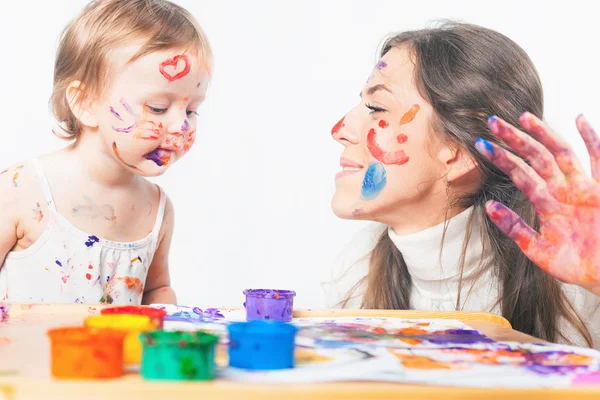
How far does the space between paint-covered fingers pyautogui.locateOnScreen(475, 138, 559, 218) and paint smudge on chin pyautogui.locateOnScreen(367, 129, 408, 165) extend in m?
0.38

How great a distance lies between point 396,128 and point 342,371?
2.85ft

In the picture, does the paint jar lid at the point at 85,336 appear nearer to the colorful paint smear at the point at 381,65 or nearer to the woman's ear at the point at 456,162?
the woman's ear at the point at 456,162

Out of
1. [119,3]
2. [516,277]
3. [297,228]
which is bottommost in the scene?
[516,277]

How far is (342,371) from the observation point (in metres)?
0.74

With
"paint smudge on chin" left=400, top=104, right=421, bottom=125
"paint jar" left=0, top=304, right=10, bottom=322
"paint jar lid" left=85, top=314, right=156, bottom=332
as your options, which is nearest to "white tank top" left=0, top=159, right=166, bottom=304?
"paint jar" left=0, top=304, right=10, bottom=322

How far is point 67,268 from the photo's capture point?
63.7 inches

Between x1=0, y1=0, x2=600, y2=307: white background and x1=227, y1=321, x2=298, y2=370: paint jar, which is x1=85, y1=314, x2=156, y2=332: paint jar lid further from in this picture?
x1=0, y1=0, x2=600, y2=307: white background

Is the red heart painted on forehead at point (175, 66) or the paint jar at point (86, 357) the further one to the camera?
the red heart painted on forehead at point (175, 66)

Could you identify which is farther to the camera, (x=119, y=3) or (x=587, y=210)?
(x=119, y=3)

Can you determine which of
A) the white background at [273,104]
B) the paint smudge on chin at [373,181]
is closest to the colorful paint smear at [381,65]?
the paint smudge on chin at [373,181]

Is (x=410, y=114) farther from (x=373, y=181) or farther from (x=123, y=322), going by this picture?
(x=123, y=322)

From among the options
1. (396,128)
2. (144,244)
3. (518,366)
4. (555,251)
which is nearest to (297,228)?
(144,244)

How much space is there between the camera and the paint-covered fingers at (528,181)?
1062mm

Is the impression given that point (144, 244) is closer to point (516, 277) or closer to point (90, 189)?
point (90, 189)
